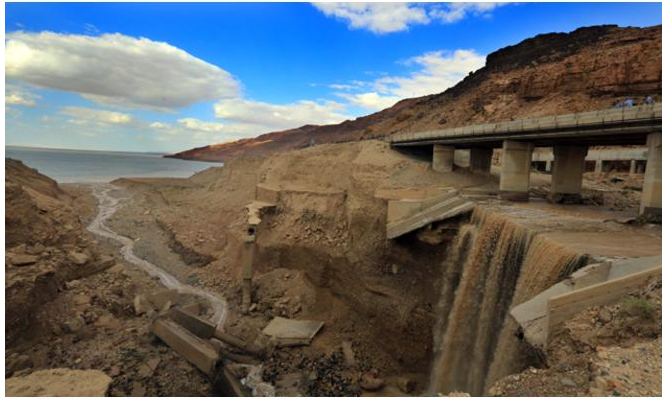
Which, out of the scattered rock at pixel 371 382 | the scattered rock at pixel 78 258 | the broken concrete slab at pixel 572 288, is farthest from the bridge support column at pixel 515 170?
the scattered rock at pixel 78 258

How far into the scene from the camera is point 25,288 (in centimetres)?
1167

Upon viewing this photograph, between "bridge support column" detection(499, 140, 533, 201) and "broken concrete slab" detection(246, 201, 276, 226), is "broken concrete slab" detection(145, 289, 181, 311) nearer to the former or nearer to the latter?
"broken concrete slab" detection(246, 201, 276, 226)

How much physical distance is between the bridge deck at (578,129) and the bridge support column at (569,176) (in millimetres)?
563

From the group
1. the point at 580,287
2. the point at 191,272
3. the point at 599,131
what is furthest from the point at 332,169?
the point at 580,287

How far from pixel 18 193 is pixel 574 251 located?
66.5 ft

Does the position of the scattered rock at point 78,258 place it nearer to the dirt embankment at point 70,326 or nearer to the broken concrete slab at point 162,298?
the dirt embankment at point 70,326

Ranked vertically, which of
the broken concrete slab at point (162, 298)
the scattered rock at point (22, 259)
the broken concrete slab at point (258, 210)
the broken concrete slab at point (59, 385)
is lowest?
the broken concrete slab at point (162, 298)

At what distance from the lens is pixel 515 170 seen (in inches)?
645

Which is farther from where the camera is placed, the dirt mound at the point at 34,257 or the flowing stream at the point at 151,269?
the flowing stream at the point at 151,269

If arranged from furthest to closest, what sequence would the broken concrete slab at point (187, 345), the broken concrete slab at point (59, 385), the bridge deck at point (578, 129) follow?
1. the bridge deck at point (578, 129)
2. the broken concrete slab at point (187, 345)
3. the broken concrete slab at point (59, 385)

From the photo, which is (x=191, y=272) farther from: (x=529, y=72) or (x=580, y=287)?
(x=529, y=72)

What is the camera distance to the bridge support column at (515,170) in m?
16.3

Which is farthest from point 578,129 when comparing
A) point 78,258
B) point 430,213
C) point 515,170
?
point 78,258

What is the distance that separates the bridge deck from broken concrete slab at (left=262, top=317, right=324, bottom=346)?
11634mm
